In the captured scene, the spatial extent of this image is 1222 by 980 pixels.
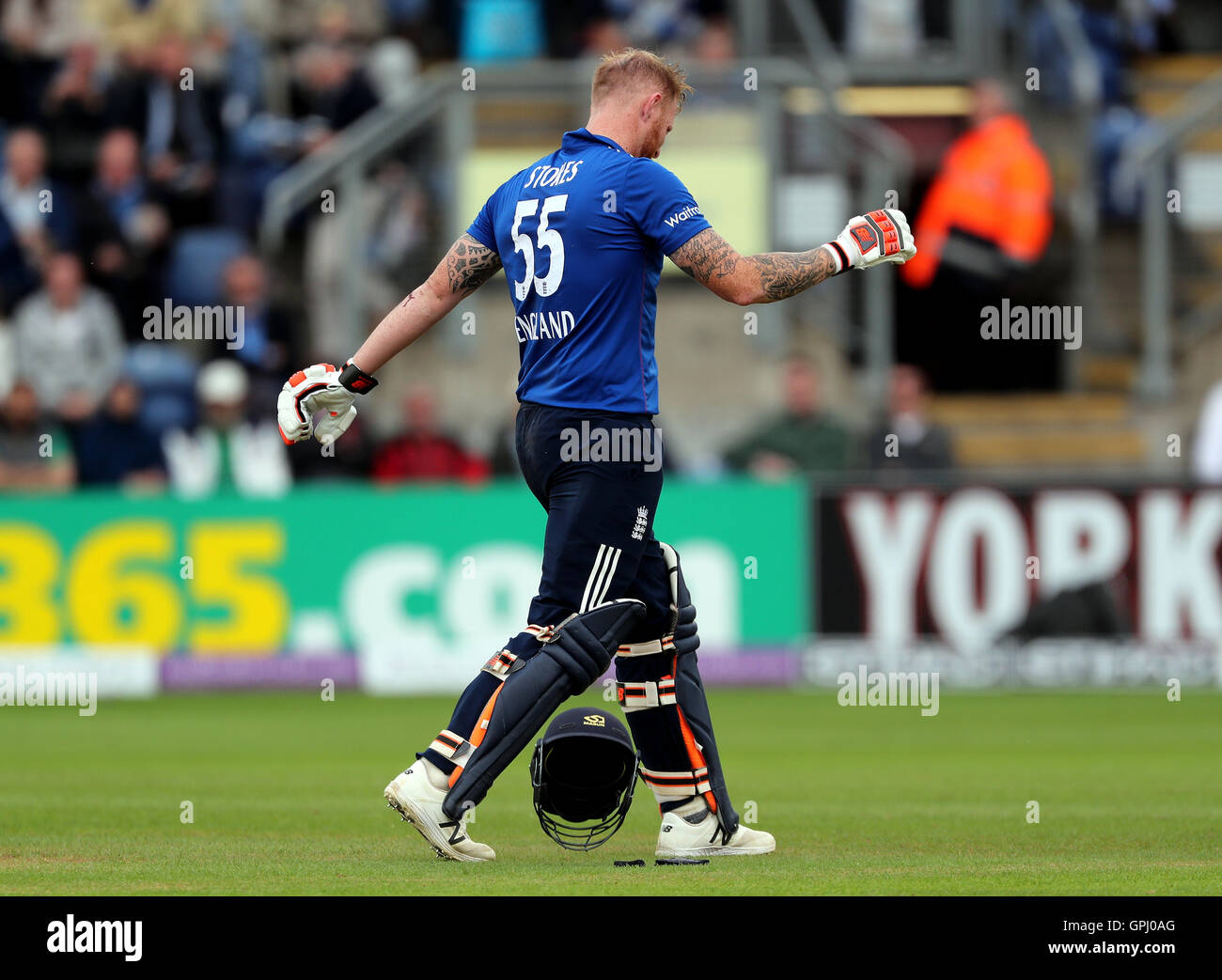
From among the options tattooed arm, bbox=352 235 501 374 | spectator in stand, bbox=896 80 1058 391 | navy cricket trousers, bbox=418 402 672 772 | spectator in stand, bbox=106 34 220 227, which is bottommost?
navy cricket trousers, bbox=418 402 672 772

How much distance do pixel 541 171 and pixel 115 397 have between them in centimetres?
1066

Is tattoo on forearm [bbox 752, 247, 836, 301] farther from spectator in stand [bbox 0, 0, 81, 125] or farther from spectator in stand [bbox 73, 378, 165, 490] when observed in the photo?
spectator in stand [bbox 0, 0, 81, 125]

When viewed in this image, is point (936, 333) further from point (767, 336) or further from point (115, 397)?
point (115, 397)

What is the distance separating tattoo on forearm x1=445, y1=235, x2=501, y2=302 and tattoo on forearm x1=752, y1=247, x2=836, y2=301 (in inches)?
39.3

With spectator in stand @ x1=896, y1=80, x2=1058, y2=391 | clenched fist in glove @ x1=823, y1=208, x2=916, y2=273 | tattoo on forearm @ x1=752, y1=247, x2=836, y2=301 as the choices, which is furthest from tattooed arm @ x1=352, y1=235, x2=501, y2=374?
spectator in stand @ x1=896, y1=80, x2=1058, y2=391

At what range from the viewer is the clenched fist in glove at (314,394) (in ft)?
26.1

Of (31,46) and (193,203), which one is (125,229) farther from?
(31,46)

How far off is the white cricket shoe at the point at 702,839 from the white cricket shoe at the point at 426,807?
2.47 ft

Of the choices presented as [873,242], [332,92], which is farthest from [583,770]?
[332,92]

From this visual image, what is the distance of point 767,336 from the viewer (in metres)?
19.3

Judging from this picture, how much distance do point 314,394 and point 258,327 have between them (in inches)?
440

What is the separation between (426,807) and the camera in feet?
24.5

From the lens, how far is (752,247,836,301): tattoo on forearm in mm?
7586

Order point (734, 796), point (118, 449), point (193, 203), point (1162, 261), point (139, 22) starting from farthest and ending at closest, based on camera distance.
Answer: point (139, 22)
point (193, 203)
point (1162, 261)
point (118, 449)
point (734, 796)
